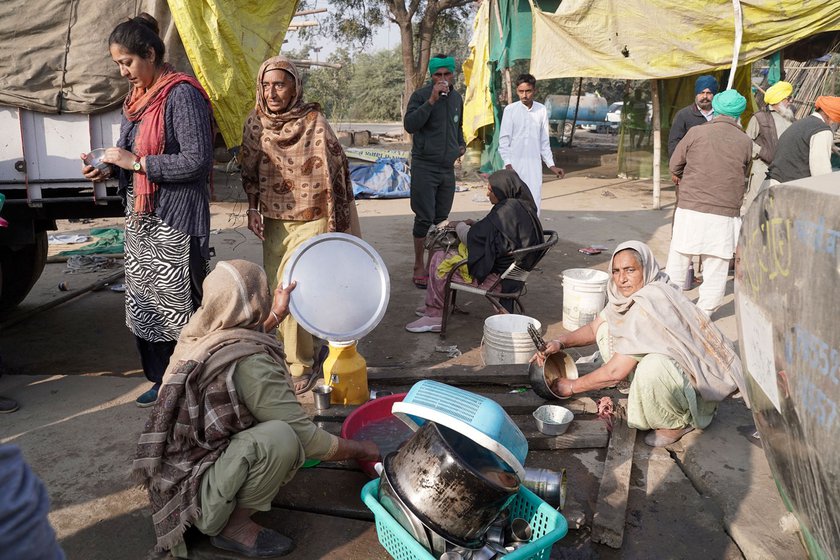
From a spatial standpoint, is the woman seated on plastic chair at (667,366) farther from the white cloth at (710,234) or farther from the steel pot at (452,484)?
the white cloth at (710,234)

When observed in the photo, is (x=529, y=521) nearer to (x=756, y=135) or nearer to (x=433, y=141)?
(x=433, y=141)

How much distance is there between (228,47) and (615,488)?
333 centimetres

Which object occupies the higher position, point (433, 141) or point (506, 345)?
point (433, 141)

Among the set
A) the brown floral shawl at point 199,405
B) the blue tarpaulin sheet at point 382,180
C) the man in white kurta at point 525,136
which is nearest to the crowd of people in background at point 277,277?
the brown floral shawl at point 199,405

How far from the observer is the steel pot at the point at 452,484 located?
6.86 ft

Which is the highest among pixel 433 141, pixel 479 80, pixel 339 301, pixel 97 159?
pixel 479 80

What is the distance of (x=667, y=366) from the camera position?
3055mm

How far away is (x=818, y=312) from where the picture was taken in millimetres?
1530

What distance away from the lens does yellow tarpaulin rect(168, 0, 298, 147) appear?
3.80 meters

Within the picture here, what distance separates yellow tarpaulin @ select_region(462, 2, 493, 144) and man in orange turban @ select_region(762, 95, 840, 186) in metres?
6.64

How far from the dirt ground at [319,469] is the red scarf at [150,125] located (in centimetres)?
120

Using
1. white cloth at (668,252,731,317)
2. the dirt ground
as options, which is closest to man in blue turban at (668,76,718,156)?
the dirt ground

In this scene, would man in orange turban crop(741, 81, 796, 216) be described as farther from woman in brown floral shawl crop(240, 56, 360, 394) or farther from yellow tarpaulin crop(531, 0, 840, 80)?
woman in brown floral shawl crop(240, 56, 360, 394)

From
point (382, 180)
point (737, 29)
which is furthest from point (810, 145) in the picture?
point (382, 180)
